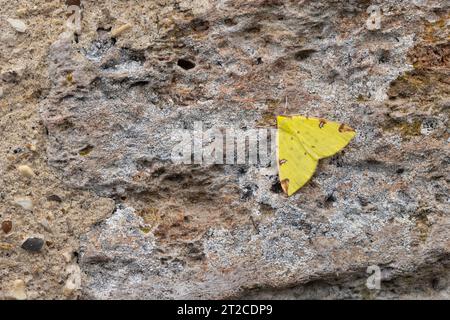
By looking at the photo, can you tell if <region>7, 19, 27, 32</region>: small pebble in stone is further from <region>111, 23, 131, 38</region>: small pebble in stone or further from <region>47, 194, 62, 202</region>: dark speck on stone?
<region>47, 194, 62, 202</region>: dark speck on stone

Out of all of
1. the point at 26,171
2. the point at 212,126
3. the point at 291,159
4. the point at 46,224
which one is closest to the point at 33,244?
the point at 46,224

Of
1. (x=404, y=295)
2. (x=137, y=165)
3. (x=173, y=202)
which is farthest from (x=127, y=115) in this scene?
(x=404, y=295)

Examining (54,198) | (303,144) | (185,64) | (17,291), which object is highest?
(185,64)

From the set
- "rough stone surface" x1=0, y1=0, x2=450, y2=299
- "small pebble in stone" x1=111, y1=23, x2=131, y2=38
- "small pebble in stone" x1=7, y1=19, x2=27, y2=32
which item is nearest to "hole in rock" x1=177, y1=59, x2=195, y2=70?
"rough stone surface" x1=0, y1=0, x2=450, y2=299

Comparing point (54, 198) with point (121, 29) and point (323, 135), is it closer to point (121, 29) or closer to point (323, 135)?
point (121, 29)

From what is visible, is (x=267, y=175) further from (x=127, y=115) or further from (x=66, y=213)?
(x=66, y=213)

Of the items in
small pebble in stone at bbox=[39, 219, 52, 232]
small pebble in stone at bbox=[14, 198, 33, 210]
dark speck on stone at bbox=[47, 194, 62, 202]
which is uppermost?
dark speck on stone at bbox=[47, 194, 62, 202]
